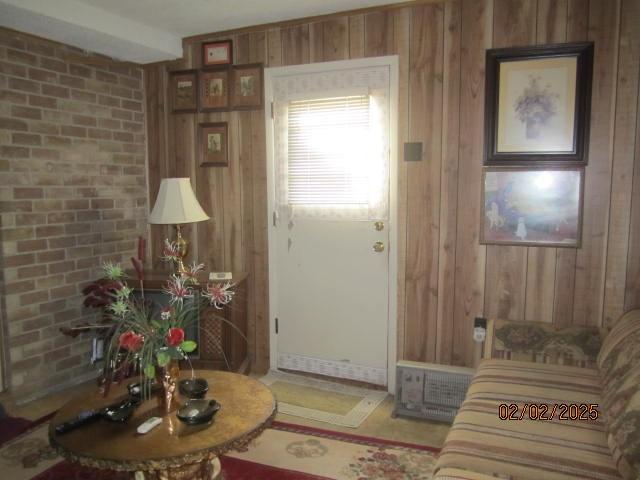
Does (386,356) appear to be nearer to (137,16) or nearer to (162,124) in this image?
(162,124)

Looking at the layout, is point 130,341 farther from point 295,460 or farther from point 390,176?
point 390,176

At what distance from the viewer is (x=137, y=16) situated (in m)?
3.15

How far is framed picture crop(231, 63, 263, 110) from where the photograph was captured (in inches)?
135

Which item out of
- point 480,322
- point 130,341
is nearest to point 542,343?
point 480,322

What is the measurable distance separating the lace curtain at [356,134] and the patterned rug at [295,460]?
4.39ft

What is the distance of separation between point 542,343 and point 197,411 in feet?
5.96

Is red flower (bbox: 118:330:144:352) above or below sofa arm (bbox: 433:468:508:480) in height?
above

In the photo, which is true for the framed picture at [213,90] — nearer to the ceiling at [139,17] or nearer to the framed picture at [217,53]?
the framed picture at [217,53]

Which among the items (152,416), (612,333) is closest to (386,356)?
(612,333)

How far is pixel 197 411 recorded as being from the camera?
187cm

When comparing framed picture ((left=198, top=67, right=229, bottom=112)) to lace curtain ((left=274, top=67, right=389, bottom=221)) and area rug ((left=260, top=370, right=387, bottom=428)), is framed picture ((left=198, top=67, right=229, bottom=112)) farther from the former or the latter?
area rug ((left=260, top=370, right=387, bottom=428))

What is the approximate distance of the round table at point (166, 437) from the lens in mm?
1647

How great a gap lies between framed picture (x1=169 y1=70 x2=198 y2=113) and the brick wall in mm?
318
